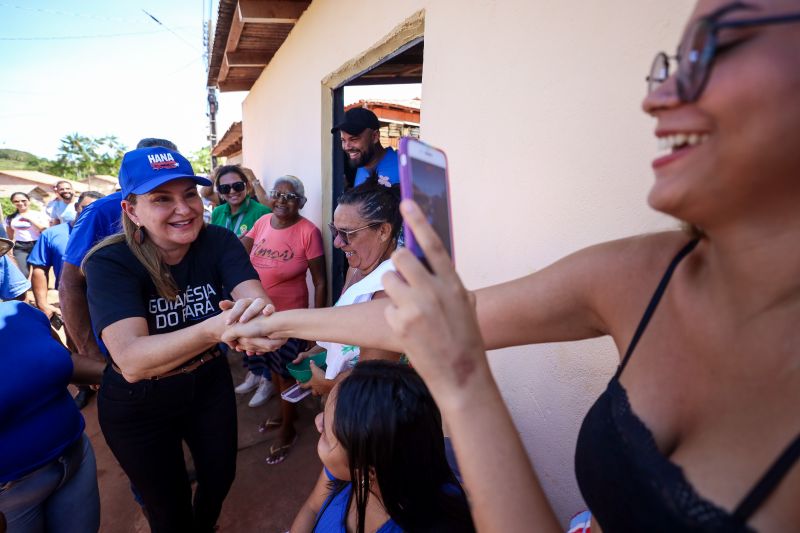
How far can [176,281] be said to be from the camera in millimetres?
1950

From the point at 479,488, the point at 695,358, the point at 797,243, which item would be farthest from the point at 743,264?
the point at 479,488

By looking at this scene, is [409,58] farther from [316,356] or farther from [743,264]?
[743,264]

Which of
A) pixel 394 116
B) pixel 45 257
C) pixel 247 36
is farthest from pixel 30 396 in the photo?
pixel 394 116

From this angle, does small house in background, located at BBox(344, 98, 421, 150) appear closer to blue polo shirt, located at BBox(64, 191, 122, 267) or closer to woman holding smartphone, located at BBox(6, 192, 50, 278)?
blue polo shirt, located at BBox(64, 191, 122, 267)

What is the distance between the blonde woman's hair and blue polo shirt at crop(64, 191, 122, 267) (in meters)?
1.06

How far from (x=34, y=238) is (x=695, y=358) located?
9.38 metres

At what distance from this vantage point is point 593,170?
1463mm

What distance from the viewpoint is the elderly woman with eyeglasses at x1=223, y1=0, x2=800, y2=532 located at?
0.59 meters

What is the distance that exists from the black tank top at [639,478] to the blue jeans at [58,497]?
87.4 inches

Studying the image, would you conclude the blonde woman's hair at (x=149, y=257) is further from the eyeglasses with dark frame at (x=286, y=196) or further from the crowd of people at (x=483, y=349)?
the eyeglasses with dark frame at (x=286, y=196)

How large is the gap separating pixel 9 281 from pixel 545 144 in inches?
213

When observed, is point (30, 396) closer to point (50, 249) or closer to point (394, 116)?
point (50, 249)

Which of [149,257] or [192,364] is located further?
[192,364]

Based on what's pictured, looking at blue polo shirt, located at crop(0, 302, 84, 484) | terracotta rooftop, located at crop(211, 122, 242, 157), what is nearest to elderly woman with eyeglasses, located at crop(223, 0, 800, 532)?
blue polo shirt, located at crop(0, 302, 84, 484)
